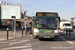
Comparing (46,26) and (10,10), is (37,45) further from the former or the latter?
(10,10)

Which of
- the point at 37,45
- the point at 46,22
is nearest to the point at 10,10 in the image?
the point at 46,22

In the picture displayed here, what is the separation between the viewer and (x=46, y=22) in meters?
12.2

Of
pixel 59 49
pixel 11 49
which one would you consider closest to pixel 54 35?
pixel 59 49

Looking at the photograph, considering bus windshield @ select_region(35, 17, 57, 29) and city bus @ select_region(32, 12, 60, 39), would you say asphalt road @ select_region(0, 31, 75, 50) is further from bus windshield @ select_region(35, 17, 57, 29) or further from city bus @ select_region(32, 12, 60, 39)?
bus windshield @ select_region(35, 17, 57, 29)

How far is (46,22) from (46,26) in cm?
38

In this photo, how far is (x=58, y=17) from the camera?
12.3m

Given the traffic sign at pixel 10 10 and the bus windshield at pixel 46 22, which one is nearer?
the bus windshield at pixel 46 22

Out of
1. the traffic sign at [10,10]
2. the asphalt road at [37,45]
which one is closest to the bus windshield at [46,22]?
the asphalt road at [37,45]

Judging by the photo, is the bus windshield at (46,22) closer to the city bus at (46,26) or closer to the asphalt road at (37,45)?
the city bus at (46,26)

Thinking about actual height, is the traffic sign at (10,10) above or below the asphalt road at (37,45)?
above

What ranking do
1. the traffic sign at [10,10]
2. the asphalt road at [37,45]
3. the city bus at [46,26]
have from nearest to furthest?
1. the asphalt road at [37,45]
2. the city bus at [46,26]
3. the traffic sign at [10,10]

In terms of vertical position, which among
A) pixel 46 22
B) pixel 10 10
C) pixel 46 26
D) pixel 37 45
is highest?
pixel 10 10

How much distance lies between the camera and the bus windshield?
1220 centimetres

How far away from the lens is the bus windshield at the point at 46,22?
1220 cm
